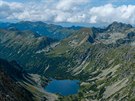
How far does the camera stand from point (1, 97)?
187375 mm

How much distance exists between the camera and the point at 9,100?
198 meters

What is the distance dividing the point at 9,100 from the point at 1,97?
11.7 metres
